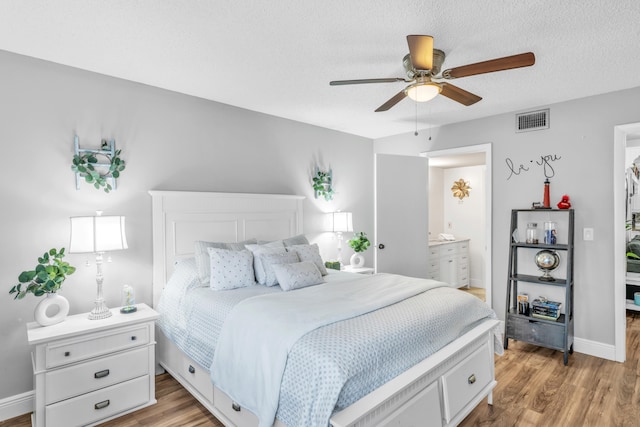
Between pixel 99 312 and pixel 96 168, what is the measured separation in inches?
43.8

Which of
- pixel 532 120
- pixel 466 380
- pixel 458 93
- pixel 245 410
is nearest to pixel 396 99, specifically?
pixel 458 93

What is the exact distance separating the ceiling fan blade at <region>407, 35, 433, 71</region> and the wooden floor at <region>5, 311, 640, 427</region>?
2266mm

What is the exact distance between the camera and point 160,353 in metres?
2.99

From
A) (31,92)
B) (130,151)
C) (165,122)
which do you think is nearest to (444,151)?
(165,122)

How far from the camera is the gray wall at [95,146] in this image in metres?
2.42

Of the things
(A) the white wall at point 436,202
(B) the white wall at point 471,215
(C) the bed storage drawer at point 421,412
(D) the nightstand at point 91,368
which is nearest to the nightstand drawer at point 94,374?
(D) the nightstand at point 91,368

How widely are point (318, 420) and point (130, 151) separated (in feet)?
8.36

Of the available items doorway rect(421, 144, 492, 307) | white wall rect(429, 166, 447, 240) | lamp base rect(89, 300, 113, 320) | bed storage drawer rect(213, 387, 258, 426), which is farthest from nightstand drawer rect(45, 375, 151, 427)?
white wall rect(429, 166, 447, 240)

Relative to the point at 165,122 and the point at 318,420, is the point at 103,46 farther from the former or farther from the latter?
the point at 318,420

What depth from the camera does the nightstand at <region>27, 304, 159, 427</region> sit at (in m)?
2.12

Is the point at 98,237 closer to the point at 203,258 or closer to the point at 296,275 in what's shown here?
the point at 203,258

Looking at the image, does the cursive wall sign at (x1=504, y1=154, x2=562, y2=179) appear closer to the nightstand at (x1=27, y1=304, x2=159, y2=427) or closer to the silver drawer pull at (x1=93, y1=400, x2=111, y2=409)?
the nightstand at (x1=27, y1=304, x2=159, y2=427)

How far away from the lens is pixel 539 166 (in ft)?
12.1

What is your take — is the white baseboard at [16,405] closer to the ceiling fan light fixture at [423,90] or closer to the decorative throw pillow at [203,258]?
the decorative throw pillow at [203,258]
